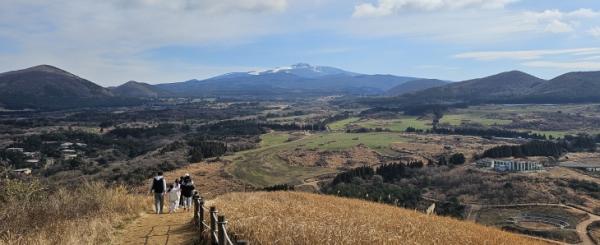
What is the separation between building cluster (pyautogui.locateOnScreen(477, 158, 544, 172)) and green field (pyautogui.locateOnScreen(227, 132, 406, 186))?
2838 cm

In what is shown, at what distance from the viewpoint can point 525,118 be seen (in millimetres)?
185375

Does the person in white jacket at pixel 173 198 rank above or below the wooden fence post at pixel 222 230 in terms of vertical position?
below

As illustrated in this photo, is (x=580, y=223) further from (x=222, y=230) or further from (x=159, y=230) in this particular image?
(x=222, y=230)

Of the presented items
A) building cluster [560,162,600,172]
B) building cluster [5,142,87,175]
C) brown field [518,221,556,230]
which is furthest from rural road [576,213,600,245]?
building cluster [5,142,87,175]

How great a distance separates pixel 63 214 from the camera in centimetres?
1639

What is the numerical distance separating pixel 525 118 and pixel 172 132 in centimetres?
12882

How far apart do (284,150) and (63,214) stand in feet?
341

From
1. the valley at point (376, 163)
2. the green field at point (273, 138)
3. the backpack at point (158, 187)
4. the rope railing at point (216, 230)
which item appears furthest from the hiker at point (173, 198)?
the green field at point (273, 138)

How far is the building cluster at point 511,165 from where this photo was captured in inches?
3644

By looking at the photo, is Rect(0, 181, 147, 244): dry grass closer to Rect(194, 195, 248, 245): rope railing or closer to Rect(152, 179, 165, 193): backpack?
Rect(152, 179, 165, 193): backpack

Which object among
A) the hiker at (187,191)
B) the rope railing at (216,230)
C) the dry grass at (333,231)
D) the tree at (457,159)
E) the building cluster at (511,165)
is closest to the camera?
the rope railing at (216,230)

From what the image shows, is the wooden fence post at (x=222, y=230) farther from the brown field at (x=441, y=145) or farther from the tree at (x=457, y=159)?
the brown field at (x=441, y=145)

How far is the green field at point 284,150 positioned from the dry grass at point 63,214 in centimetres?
6361

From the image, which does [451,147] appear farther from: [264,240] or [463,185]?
[264,240]
